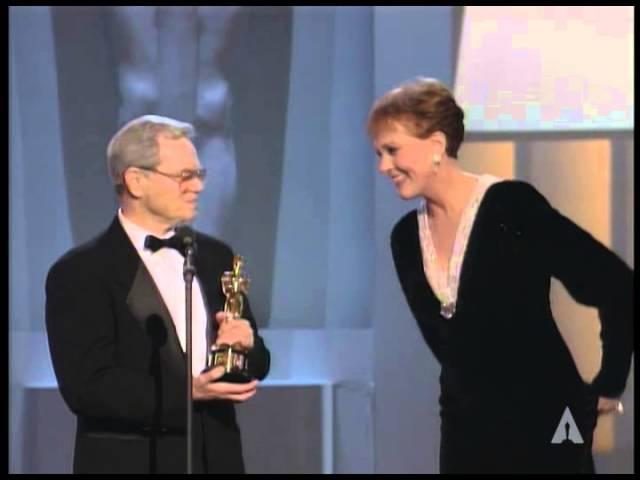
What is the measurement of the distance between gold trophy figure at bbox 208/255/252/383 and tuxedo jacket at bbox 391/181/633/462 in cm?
51

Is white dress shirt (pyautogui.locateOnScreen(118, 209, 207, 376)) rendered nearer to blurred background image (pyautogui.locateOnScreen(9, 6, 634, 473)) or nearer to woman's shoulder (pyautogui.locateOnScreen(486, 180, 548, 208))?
blurred background image (pyautogui.locateOnScreen(9, 6, 634, 473))

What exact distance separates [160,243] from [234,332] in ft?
1.14

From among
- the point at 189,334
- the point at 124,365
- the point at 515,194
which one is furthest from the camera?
the point at 515,194

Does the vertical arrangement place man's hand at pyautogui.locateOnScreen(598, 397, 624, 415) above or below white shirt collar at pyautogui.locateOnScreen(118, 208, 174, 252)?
below

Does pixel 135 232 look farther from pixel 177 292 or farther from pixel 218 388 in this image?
pixel 218 388

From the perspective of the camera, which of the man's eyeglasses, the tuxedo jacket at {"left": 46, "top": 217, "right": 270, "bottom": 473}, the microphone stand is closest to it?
the microphone stand

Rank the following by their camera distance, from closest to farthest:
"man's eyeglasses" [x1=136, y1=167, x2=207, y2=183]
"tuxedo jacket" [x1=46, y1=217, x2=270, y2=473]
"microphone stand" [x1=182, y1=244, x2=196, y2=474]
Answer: "microphone stand" [x1=182, y1=244, x2=196, y2=474] < "tuxedo jacket" [x1=46, y1=217, x2=270, y2=473] < "man's eyeglasses" [x1=136, y1=167, x2=207, y2=183]

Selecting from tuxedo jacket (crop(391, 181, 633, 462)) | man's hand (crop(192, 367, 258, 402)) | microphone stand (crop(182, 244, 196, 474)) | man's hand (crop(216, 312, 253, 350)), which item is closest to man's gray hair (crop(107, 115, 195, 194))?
microphone stand (crop(182, 244, 196, 474))

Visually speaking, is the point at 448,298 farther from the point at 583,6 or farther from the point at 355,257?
the point at 583,6

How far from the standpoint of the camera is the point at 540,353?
3.37 metres

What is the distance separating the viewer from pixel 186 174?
11.2 feet

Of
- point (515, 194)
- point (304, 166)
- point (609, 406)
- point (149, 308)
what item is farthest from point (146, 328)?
point (609, 406)

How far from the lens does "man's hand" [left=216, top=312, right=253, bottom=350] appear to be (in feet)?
10.9

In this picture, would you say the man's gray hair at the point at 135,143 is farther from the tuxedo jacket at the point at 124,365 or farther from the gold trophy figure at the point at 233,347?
the gold trophy figure at the point at 233,347
